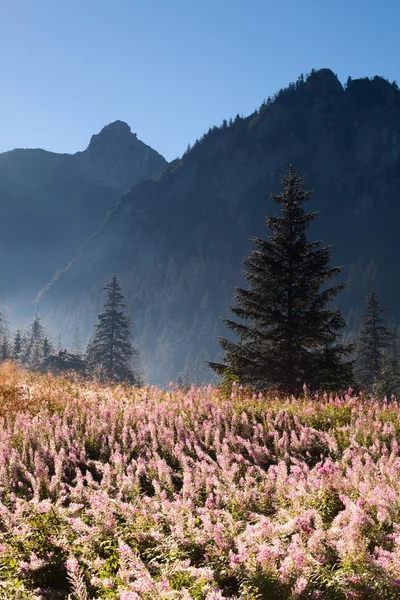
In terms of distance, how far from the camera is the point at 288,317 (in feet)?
55.8

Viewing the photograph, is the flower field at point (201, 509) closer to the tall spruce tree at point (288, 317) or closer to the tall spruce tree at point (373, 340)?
the tall spruce tree at point (288, 317)

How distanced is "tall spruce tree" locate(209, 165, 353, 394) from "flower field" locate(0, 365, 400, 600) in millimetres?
8310

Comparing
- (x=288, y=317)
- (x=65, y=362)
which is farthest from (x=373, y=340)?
(x=65, y=362)

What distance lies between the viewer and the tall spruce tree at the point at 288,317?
16094 millimetres

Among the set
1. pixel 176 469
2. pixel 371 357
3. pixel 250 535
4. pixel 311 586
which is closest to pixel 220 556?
pixel 250 535

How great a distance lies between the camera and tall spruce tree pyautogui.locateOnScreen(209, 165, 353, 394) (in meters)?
16.1

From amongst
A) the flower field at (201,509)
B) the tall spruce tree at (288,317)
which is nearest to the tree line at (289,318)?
the tall spruce tree at (288,317)

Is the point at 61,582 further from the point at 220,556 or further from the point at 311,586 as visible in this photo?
the point at 311,586

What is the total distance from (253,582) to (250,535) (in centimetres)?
43

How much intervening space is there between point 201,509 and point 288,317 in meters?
13.6

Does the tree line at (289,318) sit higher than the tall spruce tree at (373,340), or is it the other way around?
the tall spruce tree at (373,340)

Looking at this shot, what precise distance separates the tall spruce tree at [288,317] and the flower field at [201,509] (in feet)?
27.3

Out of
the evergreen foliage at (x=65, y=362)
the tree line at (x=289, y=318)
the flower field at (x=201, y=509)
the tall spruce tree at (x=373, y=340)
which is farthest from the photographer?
the evergreen foliage at (x=65, y=362)

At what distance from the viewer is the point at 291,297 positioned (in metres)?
17.2
